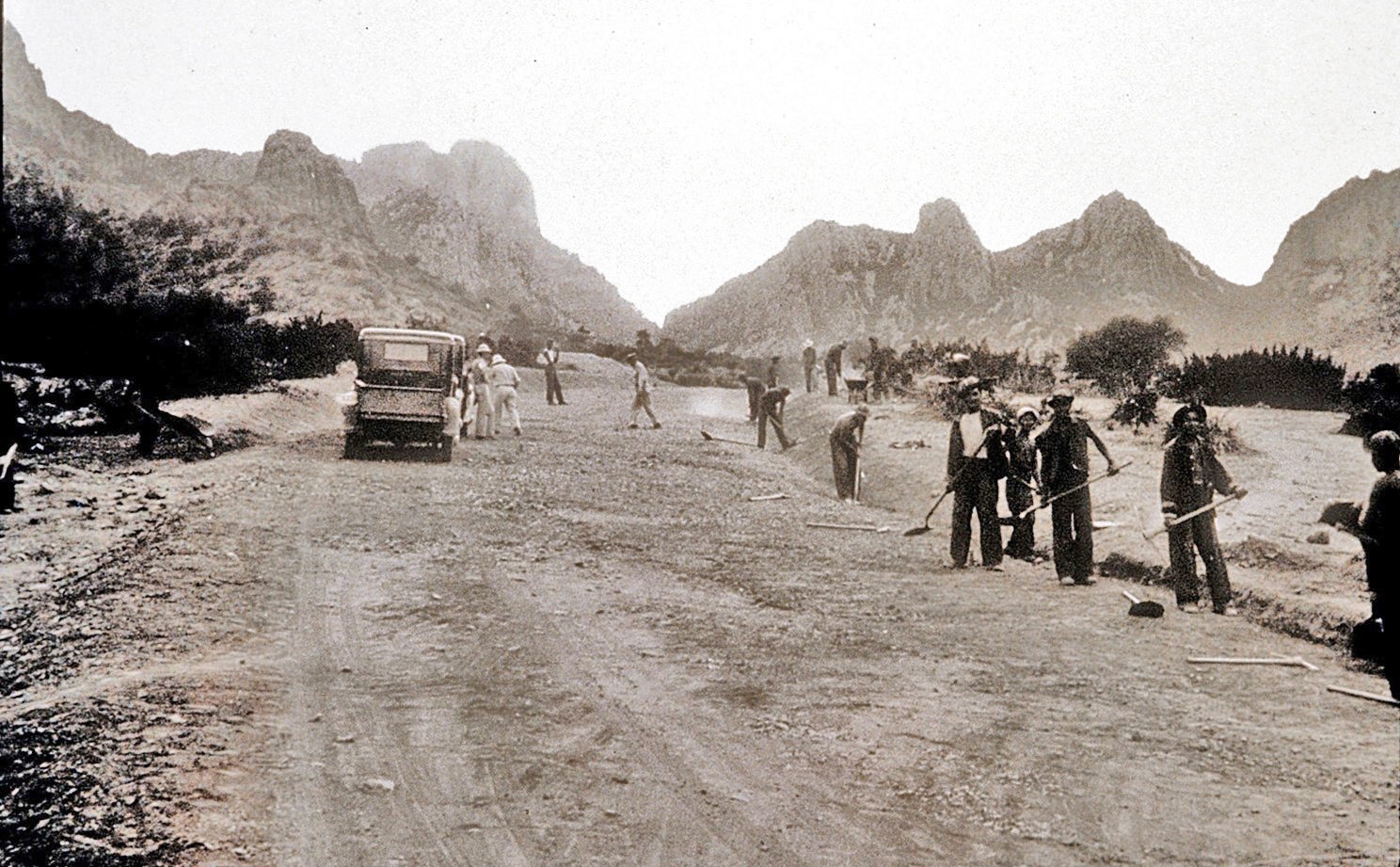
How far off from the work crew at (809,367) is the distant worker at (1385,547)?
572 centimetres

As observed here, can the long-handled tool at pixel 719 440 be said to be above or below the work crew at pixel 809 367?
below

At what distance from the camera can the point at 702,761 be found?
4.02m

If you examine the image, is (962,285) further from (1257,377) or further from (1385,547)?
(1385,547)

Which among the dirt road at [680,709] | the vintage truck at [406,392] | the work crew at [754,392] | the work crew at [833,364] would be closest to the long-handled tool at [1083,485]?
the dirt road at [680,709]

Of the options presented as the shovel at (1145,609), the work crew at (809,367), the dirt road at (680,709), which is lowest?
the dirt road at (680,709)

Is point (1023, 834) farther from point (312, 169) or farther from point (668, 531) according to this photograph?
point (312, 169)

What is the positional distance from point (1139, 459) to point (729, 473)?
4581 mm

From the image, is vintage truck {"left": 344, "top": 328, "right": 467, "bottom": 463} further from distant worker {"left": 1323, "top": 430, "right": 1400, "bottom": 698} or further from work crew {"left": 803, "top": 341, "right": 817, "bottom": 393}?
distant worker {"left": 1323, "top": 430, "right": 1400, "bottom": 698}

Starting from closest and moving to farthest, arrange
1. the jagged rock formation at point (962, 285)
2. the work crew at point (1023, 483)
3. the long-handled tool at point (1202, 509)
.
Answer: the long-handled tool at point (1202, 509) < the jagged rock formation at point (962, 285) < the work crew at point (1023, 483)

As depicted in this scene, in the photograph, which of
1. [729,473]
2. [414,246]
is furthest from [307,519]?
[729,473]

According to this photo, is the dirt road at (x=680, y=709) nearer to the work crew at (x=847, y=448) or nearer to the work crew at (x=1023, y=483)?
the work crew at (x=1023, y=483)

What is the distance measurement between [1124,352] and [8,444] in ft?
24.8

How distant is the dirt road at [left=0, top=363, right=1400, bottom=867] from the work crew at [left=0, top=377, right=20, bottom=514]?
0.29 m

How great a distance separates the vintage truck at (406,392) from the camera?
929 cm
